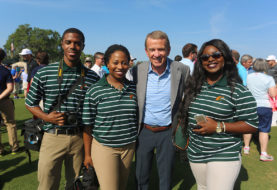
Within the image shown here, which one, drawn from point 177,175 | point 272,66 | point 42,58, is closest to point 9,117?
point 42,58

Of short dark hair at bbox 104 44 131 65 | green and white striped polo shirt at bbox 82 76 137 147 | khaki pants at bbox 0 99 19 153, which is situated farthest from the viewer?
khaki pants at bbox 0 99 19 153

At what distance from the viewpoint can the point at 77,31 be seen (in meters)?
2.47

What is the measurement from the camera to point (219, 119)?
205 cm

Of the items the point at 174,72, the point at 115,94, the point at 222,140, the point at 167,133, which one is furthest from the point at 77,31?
the point at 222,140

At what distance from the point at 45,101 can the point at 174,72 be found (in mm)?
1705

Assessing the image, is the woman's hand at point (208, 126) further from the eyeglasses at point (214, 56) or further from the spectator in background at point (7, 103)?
the spectator in background at point (7, 103)

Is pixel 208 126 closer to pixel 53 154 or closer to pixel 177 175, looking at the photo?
pixel 53 154

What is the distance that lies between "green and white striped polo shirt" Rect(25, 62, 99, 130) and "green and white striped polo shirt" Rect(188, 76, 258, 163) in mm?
1397

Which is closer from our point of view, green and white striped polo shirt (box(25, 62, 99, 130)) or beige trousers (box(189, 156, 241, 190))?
beige trousers (box(189, 156, 241, 190))

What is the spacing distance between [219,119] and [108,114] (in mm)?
1190

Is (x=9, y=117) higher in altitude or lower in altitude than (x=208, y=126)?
lower

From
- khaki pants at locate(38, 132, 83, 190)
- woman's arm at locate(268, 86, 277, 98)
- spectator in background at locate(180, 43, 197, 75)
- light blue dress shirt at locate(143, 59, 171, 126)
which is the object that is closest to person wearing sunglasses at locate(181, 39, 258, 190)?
light blue dress shirt at locate(143, 59, 171, 126)

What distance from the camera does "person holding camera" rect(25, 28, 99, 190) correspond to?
2.38m

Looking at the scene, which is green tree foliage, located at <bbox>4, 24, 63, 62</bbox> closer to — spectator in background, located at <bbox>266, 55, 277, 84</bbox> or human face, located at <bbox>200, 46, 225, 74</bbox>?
spectator in background, located at <bbox>266, 55, 277, 84</bbox>
